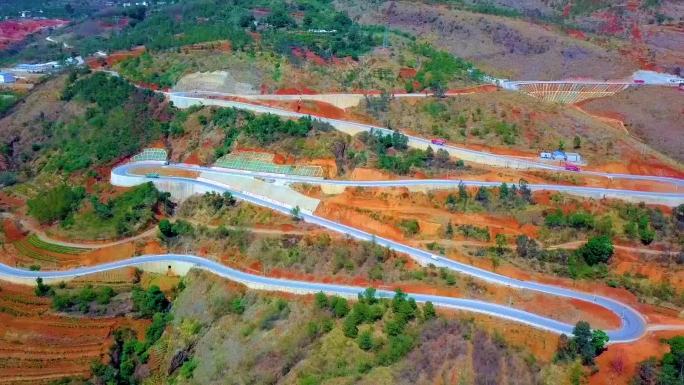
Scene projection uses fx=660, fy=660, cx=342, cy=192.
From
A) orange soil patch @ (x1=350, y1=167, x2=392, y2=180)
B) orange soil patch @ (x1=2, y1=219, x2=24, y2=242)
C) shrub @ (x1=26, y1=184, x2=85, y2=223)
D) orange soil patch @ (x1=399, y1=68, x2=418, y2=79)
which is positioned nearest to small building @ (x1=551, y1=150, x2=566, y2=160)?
orange soil patch @ (x1=350, y1=167, x2=392, y2=180)

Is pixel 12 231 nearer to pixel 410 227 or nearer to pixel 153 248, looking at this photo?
pixel 153 248

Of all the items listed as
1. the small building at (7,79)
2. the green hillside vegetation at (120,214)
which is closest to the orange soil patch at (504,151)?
the green hillside vegetation at (120,214)

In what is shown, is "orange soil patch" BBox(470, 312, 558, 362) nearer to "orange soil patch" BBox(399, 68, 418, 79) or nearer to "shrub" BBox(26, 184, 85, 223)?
"shrub" BBox(26, 184, 85, 223)

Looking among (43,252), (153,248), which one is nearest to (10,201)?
(43,252)

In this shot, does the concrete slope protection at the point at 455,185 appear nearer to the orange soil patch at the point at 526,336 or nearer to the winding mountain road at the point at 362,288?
the winding mountain road at the point at 362,288

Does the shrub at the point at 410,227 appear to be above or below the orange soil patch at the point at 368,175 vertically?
below

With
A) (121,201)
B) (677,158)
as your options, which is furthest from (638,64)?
(121,201)
